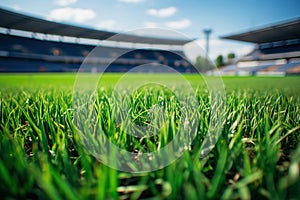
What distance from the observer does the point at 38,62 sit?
2597 centimetres

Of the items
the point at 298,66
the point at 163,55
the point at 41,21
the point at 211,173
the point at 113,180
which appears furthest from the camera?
the point at 163,55

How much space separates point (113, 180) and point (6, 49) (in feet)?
91.0

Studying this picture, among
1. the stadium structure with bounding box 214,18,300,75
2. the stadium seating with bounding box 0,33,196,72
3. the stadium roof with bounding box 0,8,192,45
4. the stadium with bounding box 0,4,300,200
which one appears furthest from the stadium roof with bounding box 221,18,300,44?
the stadium with bounding box 0,4,300,200

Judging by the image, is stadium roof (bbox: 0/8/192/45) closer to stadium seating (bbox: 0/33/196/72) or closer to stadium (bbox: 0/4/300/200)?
stadium seating (bbox: 0/33/196/72)

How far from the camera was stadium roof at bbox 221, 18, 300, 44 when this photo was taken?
58.7 ft

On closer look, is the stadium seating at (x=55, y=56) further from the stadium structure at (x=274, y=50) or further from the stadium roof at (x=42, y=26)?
Result: the stadium structure at (x=274, y=50)

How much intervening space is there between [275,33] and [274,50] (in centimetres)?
235

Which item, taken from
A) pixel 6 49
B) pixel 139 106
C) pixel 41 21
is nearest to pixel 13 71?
pixel 6 49

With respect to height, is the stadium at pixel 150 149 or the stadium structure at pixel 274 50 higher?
the stadium structure at pixel 274 50

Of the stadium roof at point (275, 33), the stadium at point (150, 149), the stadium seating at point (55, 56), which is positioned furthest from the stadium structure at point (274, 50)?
the stadium at point (150, 149)

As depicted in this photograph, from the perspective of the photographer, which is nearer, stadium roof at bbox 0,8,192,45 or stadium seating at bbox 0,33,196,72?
stadium roof at bbox 0,8,192,45

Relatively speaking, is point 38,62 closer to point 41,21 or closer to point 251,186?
point 41,21

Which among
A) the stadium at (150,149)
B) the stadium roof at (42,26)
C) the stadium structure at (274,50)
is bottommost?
the stadium at (150,149)

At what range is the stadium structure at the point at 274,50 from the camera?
18.7 meters
